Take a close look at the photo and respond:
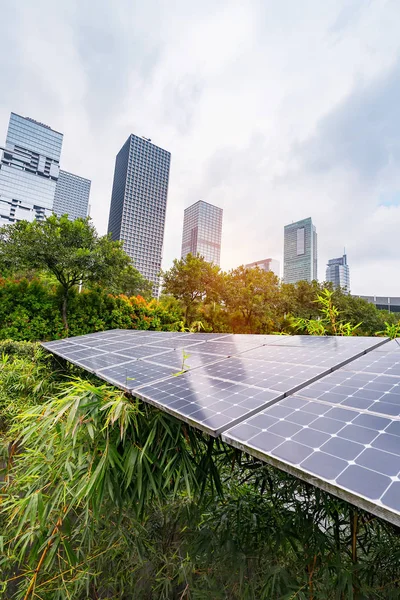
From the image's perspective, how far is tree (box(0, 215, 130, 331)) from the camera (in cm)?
910

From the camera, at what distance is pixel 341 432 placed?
987mm

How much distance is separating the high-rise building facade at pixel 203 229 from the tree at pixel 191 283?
7409 centimetres

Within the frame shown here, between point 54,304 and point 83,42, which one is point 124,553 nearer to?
point 54,304

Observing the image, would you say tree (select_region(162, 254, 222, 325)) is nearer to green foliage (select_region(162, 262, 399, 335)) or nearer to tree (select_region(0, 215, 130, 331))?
green foliage (select_region(162, 262, 399, 335))

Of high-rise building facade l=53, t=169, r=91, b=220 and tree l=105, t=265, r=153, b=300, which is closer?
tree l=105, t=265, r=153, b=300

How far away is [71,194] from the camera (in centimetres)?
11638

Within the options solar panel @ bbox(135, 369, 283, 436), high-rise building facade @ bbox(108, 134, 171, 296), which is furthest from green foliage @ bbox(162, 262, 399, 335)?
high-rise building facade @ bbox(108, 134, 171, 296)

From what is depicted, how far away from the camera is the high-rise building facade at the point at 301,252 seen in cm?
10238

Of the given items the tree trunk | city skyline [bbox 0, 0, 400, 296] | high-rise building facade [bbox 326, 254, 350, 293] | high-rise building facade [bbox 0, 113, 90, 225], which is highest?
high-rise building facade [bbox 0, 113, 90, 225]

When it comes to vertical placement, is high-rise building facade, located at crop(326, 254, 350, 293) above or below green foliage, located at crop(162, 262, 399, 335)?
above

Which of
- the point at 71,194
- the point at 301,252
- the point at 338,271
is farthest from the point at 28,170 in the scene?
the point at 338,271

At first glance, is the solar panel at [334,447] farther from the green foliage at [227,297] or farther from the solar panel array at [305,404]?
the green foliage at [227,297]

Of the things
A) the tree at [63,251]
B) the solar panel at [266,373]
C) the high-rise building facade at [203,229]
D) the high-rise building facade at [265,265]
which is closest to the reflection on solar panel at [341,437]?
the solar panel at [266,373]

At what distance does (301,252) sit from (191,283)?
101526 millimetres
